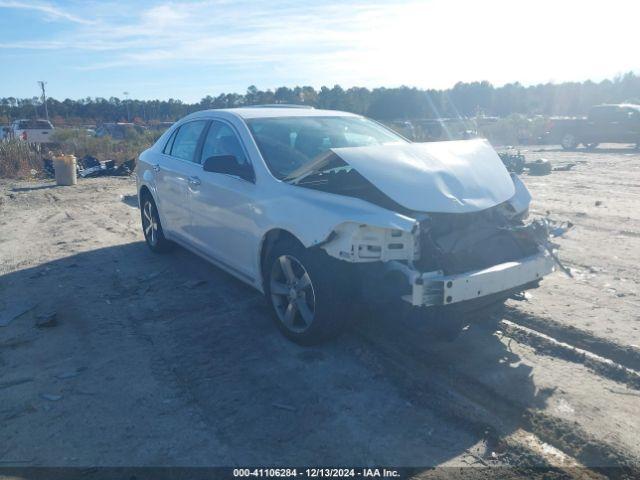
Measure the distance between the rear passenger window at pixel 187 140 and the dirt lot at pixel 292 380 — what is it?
136 centimetres

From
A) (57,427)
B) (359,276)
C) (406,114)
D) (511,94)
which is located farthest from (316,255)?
(511,94)

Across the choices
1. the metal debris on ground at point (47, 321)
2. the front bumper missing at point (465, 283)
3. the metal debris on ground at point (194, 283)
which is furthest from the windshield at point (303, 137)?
the metal debris on ground at point (47, 321)

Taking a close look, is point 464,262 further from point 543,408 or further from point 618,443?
point 618,443

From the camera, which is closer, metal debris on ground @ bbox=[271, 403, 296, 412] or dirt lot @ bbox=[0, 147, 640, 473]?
dirt lot @ bbox=[0, 147, 640, 473]

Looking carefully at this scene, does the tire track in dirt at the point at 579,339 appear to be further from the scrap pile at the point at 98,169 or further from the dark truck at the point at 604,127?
the dark truck at the point at 604,127

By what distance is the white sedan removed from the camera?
3.70 m

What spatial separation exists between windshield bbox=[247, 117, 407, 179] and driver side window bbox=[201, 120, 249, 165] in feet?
0.66

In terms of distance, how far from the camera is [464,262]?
3898 millimetres

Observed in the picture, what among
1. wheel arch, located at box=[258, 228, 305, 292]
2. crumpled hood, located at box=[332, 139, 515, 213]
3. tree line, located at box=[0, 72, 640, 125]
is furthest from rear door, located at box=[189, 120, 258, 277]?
tree line, located at box=[0, 72, 640, 125]

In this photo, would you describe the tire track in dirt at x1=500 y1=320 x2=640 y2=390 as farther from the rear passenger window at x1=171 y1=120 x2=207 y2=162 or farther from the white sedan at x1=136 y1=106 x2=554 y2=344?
the rear passenger window at x1=171 y1=120 x2=207 y2=162

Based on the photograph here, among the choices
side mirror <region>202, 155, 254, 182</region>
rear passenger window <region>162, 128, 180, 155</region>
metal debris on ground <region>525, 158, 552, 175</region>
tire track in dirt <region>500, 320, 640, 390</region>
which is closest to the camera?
tire track in dirt <region>500, 320, 640, 390</region>

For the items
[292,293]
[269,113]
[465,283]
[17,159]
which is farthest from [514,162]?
[17,159]

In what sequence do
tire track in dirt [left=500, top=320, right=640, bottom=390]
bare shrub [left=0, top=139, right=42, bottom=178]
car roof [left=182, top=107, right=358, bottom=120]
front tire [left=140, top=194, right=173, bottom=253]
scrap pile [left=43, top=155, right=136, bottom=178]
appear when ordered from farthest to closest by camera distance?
1. bare shrub [left=0, top=139, right=42, bottom=178]
2. scrap pile [left=43, top=155, right=136, bottom=178]
3. front tire [left=140, top=194, right=173, bottom=253]
4. car roof [left=182, top=107, right=358, bottom=120]
5. tire track in dirt [left=500, top=320, right=640, bottom=390]

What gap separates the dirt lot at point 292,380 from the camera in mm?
3100
